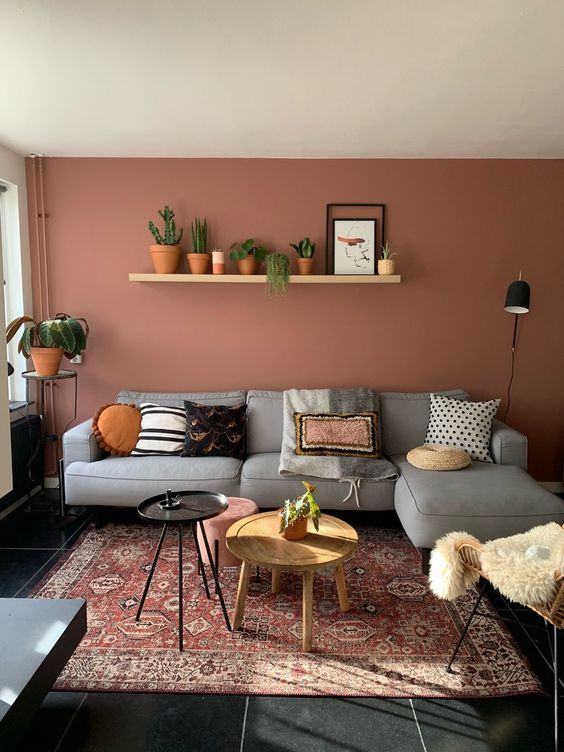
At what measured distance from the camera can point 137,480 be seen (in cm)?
359

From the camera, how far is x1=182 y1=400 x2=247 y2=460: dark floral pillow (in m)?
3.85

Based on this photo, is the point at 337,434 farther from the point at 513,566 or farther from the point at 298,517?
the point at 513,566

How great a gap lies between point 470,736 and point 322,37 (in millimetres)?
2685

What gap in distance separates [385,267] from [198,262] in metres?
1.33

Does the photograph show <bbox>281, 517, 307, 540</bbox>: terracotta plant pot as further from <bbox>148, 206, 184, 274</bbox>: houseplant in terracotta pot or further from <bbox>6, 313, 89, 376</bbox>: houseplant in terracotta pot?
<bbox>148, 206, 184, 274</bbox>: houseplant in terracotta pot

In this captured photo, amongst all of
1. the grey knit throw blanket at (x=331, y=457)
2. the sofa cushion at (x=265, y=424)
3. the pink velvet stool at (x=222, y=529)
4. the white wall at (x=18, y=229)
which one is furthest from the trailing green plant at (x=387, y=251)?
the white wall at (x=18, y=229)

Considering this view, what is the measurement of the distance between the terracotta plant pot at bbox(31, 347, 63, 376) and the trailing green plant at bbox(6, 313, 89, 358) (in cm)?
4

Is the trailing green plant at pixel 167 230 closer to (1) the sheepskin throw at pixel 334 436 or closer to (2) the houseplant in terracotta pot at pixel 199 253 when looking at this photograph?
(2) the houseplant in terracotta pot at pixel 199 253

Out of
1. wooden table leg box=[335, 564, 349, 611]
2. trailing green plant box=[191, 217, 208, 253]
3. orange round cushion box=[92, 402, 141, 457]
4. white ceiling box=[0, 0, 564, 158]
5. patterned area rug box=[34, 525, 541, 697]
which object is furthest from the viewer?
trailing green plant box=[191, 217, 208, 253]

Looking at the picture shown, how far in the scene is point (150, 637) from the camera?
2.57 metres

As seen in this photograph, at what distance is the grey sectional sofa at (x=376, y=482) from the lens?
10.0 ft

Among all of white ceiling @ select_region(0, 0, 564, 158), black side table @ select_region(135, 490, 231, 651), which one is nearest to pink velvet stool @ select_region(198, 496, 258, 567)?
black side table @ select_region(135, 490, 231, 651)

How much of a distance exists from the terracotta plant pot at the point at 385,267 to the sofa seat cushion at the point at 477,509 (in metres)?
1.60

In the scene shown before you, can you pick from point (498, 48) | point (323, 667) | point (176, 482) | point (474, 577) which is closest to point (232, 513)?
point (176, 482)
